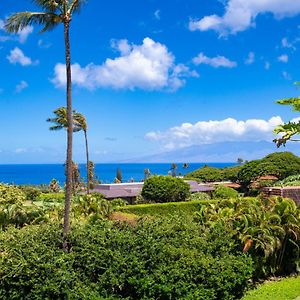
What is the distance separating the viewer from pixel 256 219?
14.4 meters

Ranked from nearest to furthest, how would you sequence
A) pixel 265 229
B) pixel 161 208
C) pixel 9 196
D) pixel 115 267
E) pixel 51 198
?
pixel 115 267, pixel 265 229, pixel 9 196, pixel 161 208, pixel 51 198

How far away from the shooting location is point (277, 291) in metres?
12.8

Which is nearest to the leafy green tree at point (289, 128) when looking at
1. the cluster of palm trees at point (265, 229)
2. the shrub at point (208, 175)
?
the cluster of palm trees at point (265, 229)

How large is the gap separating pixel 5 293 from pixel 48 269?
4.02 ft

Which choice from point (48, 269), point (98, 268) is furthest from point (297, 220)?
point (48, 269)

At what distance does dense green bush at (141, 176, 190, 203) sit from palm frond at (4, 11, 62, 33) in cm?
2534

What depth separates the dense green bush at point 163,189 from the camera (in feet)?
118

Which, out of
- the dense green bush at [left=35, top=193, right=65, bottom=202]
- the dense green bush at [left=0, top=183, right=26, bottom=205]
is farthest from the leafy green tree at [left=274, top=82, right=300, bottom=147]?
the dense green bush at [left=35, top=193, right=65, bottom=202]

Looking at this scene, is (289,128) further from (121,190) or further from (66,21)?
(121,190)

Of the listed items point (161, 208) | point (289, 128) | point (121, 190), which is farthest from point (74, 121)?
point (289, 128)

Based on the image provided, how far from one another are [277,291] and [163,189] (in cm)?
2326

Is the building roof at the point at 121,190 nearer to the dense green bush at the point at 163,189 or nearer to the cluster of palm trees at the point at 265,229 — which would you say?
the dense green bush at the point at 163,189

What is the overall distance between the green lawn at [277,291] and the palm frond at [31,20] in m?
8.27

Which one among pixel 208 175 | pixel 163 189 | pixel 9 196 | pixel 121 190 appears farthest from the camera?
pixel 208 175
